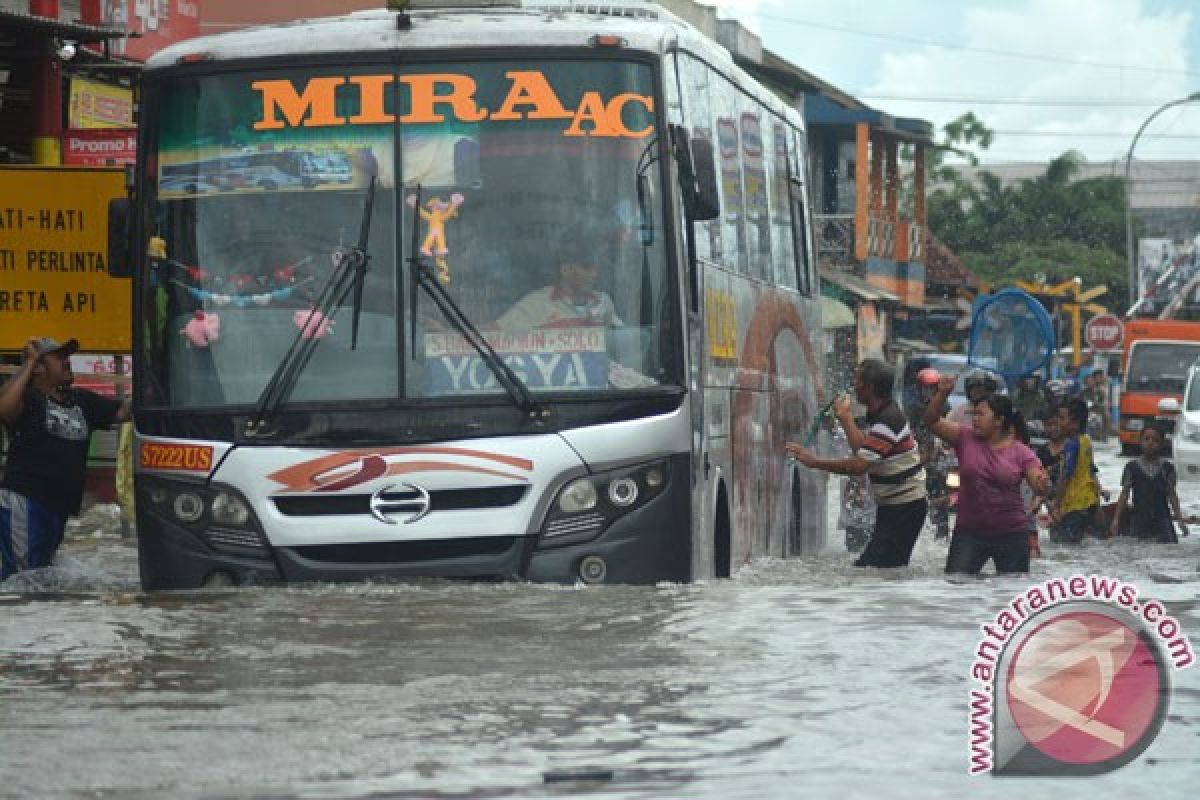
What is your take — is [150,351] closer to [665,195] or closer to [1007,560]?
[665,195]

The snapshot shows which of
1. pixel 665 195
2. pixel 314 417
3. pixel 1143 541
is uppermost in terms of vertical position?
pixel 665 195

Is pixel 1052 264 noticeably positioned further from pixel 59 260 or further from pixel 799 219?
pixel 799 219

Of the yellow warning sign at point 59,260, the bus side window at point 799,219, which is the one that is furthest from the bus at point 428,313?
the yellow warning sign at point 59,260

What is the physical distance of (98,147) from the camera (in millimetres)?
22016

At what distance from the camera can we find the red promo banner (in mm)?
21984

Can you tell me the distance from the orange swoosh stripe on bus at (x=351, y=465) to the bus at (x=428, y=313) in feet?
0.03

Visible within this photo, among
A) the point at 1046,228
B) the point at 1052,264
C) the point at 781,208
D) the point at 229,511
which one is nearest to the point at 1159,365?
the point at 781,208

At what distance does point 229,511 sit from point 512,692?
3.18m

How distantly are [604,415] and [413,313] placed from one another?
997 mm

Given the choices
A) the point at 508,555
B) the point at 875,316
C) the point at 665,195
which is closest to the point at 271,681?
the point at 508,555

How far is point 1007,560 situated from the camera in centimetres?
1495

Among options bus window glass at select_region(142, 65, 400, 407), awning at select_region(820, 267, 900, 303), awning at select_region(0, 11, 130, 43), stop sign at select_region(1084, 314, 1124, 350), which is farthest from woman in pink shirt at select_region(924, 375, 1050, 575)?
stop sign at select_region(1084, 314, 1124, 350)
